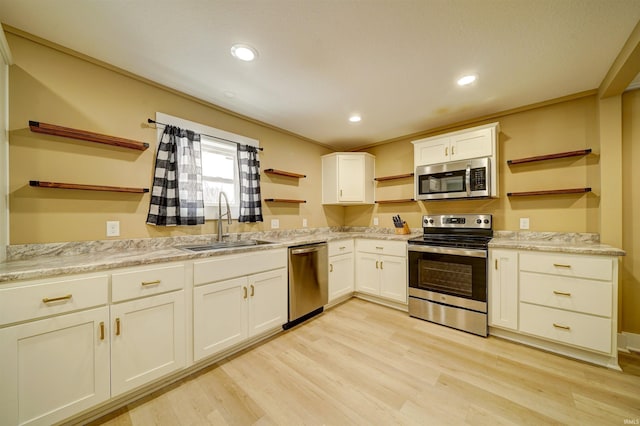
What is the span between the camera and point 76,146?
5.76 feet

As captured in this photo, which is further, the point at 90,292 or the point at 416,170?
the point at 416,170

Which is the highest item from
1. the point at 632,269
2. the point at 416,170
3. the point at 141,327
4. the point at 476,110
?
the point at 476,110

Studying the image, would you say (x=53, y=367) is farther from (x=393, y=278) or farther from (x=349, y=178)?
(x=349, y=178)

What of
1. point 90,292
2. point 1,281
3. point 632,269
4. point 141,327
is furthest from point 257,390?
point 632,269

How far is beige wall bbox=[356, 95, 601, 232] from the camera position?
7.72 ft

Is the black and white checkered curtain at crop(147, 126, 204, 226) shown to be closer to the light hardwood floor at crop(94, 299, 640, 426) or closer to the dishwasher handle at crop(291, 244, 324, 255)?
the dishwasher handle at crop(291, 244, 324, 255)

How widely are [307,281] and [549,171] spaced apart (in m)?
2.95

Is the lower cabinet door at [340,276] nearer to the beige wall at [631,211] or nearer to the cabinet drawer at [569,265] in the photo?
the cabinet drawer at [569,265]

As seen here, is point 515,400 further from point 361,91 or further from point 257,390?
point 361,91

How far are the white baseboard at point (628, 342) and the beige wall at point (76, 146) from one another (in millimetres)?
4171

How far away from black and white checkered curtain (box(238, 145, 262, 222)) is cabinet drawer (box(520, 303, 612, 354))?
292 centimetres

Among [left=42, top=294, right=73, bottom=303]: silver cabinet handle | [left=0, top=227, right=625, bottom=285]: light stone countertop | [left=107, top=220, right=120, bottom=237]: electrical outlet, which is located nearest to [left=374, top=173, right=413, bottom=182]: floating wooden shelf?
[left=0, top=227, right=625, bottom=285]: light stone countertop

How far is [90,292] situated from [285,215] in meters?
2.15

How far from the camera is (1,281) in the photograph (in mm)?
1139
